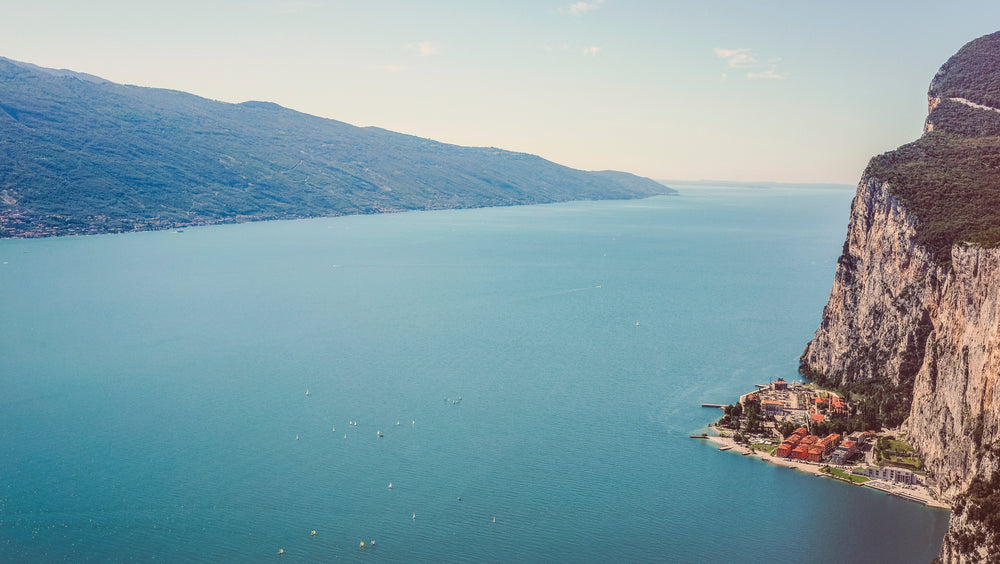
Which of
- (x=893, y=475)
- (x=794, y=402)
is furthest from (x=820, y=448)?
(x=794, y=402)

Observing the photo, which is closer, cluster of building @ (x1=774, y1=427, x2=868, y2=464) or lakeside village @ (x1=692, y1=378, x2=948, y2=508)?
lakeside village @ (x1=692, y1=378, x2=948, y2=508)

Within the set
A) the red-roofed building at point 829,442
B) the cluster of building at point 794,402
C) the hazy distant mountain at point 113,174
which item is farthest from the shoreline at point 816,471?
the hazy distant mountain at point 113,174

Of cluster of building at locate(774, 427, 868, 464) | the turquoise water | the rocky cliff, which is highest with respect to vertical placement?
the rocky cliff

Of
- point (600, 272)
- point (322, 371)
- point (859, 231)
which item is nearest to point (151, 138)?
point (600, 272)

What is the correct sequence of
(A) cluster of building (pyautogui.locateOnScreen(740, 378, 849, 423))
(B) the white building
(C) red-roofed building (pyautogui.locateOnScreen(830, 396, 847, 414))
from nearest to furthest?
1. (B) the white building
2. (C) red-roofed building (pyautogui.locateOnScreen(830, 396, 847, 414))
3. (A) cluster of building (pyautogui.locateOnScreen(740, 378, 849, 423))

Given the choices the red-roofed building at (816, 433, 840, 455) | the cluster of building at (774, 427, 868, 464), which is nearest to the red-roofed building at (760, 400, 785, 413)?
the cluster of building at (774, 427, 868, 464)

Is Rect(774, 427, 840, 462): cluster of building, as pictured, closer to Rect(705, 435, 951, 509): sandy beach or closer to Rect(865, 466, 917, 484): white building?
Rect(705, 435, 951, 509): sandy beach

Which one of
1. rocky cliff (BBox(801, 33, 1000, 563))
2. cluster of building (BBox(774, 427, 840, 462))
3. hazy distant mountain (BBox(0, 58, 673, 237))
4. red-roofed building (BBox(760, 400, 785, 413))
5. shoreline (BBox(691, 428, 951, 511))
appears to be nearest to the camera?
rocky cliff (BBox(801, 33, 1000, 563))

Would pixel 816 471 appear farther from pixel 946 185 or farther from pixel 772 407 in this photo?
pixel 946 185
